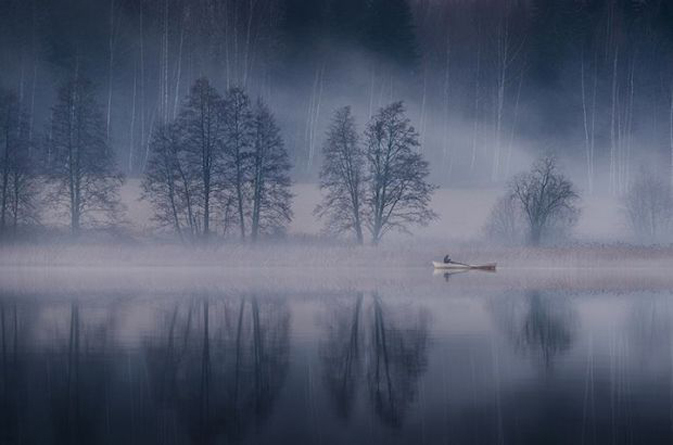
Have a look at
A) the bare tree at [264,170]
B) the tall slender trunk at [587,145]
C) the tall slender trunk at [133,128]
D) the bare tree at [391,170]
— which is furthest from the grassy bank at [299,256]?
the tall slender trunk at [587,145]

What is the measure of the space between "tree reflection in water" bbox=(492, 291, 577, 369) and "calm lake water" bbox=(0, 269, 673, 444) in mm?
58

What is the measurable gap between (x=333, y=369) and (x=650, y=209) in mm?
48959

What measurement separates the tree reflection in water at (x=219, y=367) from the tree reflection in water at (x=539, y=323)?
526 cm

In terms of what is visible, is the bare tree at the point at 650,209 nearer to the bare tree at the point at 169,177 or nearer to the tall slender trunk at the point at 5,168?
the bare tree at the point at 169,177

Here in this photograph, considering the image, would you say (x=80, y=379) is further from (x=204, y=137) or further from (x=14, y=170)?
(x=14, y=170)

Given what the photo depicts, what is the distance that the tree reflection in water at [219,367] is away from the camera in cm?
1375

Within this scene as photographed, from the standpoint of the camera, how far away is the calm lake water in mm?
13172

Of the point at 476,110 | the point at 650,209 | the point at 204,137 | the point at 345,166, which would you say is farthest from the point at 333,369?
the point at 476,110

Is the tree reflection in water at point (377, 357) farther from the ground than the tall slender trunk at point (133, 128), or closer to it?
closer to it

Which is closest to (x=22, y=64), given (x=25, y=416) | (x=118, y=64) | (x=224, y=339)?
(x=118, y=64)

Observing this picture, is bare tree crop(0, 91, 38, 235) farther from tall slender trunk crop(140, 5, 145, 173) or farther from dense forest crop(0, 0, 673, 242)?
tall slender trunk crop(140, 5, 145, 173)

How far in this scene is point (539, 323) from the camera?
84.9 feet

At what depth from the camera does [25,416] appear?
1372 cm

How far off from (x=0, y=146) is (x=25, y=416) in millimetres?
44362
